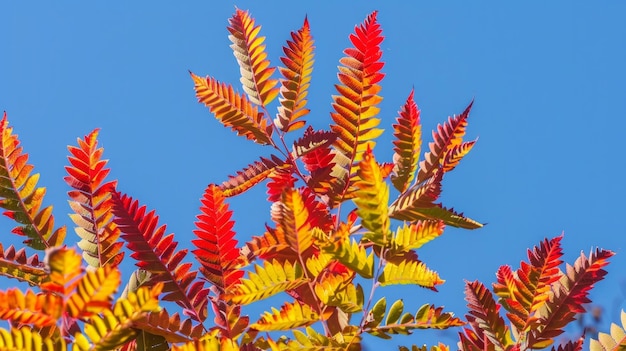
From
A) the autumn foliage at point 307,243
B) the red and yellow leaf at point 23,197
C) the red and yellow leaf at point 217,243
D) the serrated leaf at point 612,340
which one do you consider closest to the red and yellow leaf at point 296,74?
the autumn foliage at point 307,243

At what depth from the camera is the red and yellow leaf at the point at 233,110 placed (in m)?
1.69

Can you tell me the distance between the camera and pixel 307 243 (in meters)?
1.36

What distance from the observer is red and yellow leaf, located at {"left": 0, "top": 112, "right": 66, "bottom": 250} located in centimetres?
141

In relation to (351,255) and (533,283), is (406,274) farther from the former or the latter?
(533,283)

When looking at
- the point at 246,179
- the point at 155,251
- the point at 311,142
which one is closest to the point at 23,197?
the point at 155,251

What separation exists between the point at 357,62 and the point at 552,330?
71cm

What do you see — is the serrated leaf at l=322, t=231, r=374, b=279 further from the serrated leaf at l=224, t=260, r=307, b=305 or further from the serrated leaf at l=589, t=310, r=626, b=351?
the serrated leaf at l=589, t=310, r=626, b=351

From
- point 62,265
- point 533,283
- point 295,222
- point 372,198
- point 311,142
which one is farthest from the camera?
point 311,142

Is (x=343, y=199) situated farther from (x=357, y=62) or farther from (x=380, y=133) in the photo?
(x=357, y=62)

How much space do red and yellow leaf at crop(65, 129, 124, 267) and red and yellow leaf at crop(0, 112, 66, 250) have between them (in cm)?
6

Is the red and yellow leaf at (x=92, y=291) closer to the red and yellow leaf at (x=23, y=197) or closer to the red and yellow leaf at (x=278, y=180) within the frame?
the red and yellow leaf at (x=23, y=197)

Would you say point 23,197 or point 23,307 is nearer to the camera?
point 23,307

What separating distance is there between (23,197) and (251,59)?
625 millimetres

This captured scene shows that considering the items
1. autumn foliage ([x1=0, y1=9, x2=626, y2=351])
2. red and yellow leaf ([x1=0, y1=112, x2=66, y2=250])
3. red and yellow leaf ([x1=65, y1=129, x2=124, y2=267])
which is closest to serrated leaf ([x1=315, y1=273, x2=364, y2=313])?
autumn foliage ([x1=0, y1=9, x2=626, y2=351])
